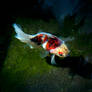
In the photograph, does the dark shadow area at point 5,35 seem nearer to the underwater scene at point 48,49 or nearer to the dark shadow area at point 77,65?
the underwater scene at point 48,49

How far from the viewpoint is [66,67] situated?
3.14 m

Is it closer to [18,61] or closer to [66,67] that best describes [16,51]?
[18,61]

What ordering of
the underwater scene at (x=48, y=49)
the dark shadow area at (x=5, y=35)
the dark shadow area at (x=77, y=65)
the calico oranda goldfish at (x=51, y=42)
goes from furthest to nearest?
the dark shadow area at (x=5, y=35) → the dark shadow area at (x=77, y=65) → the underwater scene at (x=48, y=49) → the calico oranda goldfish at (x=51, y=42)

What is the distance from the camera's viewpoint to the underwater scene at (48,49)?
103 inches

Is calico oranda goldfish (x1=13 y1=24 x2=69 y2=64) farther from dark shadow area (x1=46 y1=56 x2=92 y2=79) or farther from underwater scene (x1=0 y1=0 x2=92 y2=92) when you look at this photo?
dark shadow area (x1=46 y1=56 x2=92 y2=79)

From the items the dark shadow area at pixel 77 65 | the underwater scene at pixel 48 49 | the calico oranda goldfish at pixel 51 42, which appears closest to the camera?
the calico oranda goldfish at pixel 51 42

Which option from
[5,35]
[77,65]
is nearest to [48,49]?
[77,65]

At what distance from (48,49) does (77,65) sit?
90 cm

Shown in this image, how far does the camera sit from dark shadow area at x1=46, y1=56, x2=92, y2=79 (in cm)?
299

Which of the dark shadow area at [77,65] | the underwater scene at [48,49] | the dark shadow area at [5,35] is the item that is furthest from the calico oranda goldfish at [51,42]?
the dark shadow area at [5,35]

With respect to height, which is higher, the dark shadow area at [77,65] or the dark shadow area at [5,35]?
the dark shadow area at [5,35]

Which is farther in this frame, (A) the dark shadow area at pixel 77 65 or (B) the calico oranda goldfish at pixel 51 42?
(A) the dark shadow area at pixel 77 65

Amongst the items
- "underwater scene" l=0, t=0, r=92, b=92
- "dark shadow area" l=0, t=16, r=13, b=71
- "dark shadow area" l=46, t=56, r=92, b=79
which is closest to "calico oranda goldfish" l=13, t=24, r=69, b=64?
"underwater scene" l=0, t=0, r=92, b=92

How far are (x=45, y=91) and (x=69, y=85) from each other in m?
0.50
